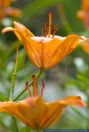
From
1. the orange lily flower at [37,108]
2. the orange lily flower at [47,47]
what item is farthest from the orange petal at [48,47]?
the orange lily flower at [37,108]

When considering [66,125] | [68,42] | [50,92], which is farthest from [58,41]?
[50,92]

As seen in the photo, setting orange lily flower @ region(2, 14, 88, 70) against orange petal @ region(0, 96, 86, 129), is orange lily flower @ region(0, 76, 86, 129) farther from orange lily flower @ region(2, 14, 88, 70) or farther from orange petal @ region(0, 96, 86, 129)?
orange lily flower @ region(2, 14, 88, 70)

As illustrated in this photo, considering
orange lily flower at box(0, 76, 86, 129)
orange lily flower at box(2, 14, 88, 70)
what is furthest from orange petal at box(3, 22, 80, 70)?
orange lily flower at box(0, 76, 86, 129)

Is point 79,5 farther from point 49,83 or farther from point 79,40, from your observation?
point 79,40

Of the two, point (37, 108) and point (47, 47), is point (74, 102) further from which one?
point (47, 47)

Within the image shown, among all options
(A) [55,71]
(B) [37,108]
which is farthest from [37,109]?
(A) [55,71]

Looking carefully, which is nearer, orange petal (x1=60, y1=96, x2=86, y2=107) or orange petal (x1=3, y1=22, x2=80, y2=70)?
orange petal (x1=60, y1=96, x2=86, y2=107)
